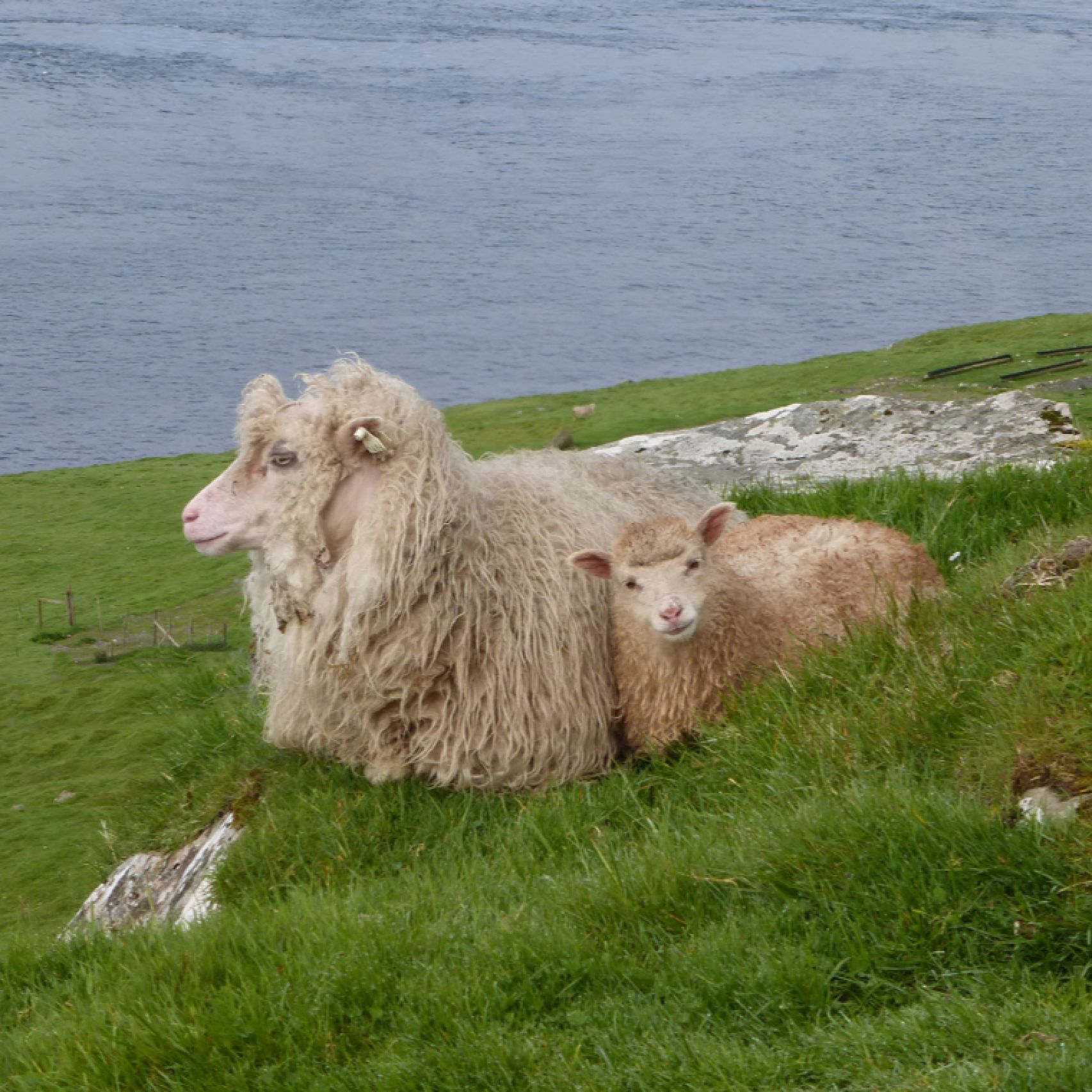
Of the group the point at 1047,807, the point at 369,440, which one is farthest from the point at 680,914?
the point at 369,440

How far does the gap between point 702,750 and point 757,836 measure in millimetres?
1222

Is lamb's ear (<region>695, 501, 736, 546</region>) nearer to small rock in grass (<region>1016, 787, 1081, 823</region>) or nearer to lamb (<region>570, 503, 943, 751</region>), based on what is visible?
lamb (<region>570, 503, 943, 751</region>)

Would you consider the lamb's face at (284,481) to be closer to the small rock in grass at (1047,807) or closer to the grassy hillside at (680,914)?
the grassy hillside at (680,914)

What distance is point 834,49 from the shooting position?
51.6 meters

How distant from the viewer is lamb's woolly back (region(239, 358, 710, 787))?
5371mm

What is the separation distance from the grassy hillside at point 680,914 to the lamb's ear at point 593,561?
0.69m

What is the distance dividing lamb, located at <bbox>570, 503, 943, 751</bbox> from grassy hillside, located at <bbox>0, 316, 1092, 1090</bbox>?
20cm

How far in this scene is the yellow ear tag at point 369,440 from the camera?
17.5 ft

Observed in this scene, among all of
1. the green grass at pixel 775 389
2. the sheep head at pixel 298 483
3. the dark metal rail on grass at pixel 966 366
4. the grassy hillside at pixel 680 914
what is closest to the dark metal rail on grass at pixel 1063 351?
the green grass at pixel 775 389

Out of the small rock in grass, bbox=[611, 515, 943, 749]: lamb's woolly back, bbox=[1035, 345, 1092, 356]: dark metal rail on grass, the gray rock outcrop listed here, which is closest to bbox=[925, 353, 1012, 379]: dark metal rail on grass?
bbox=[1035, 345, 1092, 356]: dark metal rail on grass

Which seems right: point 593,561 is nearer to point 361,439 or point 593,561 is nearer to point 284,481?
point 361,439

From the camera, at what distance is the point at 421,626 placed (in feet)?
17.8

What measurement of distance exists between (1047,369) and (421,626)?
615 centimetres

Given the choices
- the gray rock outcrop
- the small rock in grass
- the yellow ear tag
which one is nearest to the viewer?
the small rock in grass
